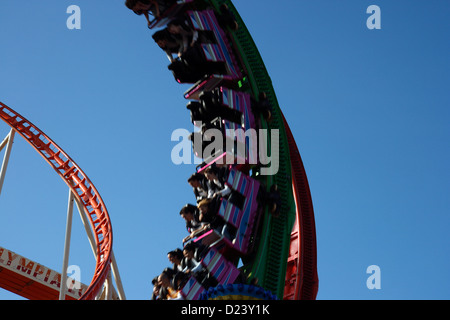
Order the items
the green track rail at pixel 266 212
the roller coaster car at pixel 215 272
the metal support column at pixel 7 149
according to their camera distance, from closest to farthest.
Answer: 1. the roller coaster car at pixel 215 272
2. the green track rail at pixel 266 212
3. the metal support column at pixel 7 149

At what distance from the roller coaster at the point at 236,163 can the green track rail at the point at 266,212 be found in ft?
0.04

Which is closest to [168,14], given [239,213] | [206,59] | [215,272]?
[206,59]

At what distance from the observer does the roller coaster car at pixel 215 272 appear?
21.2 feet

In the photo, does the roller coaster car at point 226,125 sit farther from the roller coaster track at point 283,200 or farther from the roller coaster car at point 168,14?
the roller coaster car at point 168,14

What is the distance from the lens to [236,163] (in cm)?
743

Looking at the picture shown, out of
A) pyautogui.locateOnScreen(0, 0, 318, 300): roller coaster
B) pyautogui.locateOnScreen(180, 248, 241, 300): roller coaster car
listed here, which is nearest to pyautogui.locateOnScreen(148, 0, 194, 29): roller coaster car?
pyautogui.locateOnScreen(0, 0, 318, 300): roller coaster

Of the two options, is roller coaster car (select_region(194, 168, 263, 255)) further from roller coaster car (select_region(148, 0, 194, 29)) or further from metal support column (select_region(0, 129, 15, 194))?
metal support column (select_region(0, 129, 15, 194))

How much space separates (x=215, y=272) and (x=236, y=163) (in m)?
1.34

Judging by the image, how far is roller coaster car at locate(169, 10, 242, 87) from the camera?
7.74 meters

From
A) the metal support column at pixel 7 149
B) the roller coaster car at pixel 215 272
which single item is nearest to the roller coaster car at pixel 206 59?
the roller coaster car at pixel 215 272

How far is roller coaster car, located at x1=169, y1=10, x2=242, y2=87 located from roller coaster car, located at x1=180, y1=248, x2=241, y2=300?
2.15 metres
